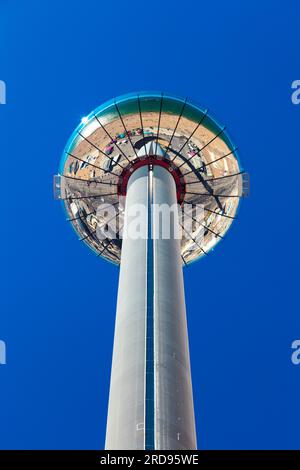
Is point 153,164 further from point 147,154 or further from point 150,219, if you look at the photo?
point 150,219

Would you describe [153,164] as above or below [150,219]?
above

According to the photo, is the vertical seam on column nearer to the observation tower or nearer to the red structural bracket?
the observation tower

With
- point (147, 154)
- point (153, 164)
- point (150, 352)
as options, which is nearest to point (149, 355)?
point (150, 352)

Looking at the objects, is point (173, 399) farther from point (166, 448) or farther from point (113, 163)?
point (113, 163)

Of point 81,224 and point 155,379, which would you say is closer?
point 155,379

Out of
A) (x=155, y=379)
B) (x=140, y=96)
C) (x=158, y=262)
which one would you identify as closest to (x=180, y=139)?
(x=140, y=96)

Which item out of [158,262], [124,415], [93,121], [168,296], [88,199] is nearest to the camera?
[124,415]
